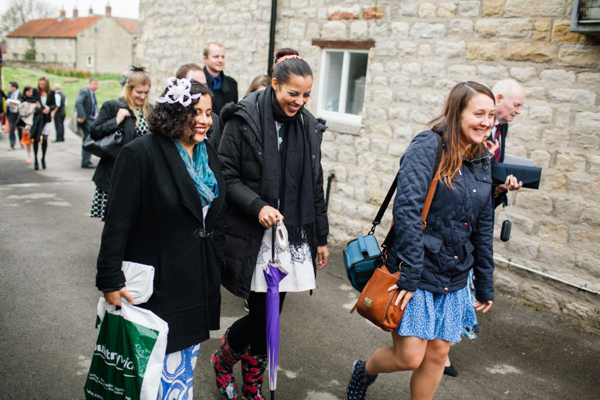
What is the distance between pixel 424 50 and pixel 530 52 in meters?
1.20

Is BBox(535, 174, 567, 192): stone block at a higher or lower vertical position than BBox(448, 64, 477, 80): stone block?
lower

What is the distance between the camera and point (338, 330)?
4484mm

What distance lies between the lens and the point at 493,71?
534cm

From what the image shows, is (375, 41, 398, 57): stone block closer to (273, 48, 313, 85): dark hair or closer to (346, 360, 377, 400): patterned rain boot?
(273, 48, 313, 85): dark hair

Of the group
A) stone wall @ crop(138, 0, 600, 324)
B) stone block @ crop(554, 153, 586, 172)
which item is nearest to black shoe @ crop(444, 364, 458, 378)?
stone wall @ crop(138, 0, 600, 324)

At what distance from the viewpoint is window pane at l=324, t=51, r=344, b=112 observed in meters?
7.17

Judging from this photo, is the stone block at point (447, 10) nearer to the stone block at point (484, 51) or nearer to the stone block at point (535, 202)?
the stone block at point (484, 51)

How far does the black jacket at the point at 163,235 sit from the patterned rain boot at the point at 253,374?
0.60 metres

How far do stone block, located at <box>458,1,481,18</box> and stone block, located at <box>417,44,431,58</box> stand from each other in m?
0.48

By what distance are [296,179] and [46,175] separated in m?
8.92

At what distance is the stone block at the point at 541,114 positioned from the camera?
497cm

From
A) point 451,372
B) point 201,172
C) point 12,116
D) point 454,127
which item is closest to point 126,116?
point 201,172

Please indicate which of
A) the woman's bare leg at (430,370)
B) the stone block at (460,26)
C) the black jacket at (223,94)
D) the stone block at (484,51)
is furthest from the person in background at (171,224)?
the stone block at (460,26)

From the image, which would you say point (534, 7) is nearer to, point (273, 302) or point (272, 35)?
point (272, 35)
